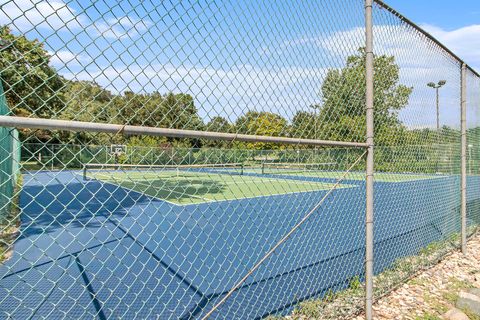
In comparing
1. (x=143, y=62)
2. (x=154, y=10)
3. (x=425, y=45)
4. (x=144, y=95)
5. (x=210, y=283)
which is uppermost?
(x=425, y=45)

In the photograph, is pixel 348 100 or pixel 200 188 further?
pixel 200 188

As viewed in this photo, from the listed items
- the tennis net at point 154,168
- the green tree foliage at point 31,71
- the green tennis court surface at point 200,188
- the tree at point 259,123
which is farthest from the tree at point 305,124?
the green tennis court surface at point 200,188

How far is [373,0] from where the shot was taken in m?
3.04

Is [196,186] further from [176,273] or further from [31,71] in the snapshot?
[31,71]

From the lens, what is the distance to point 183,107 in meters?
2.26

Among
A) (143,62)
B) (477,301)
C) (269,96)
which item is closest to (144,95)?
(143,62)

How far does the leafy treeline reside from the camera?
1629 millimetres

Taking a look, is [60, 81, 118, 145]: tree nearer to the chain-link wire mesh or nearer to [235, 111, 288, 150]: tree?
[235, 111, 288, 150]: tree

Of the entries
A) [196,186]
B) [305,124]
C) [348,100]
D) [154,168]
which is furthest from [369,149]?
[196,186]

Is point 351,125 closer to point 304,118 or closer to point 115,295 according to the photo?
point 304,118

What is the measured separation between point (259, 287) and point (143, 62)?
3129 millimetres

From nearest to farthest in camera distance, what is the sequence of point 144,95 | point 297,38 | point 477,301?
1. point 144,95
2. point 297,38
3. point 477,301

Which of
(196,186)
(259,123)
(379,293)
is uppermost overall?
(259,123)

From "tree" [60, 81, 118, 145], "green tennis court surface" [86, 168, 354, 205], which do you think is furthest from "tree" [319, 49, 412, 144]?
"green tennis court surface" [86, 168, 354, 205]
